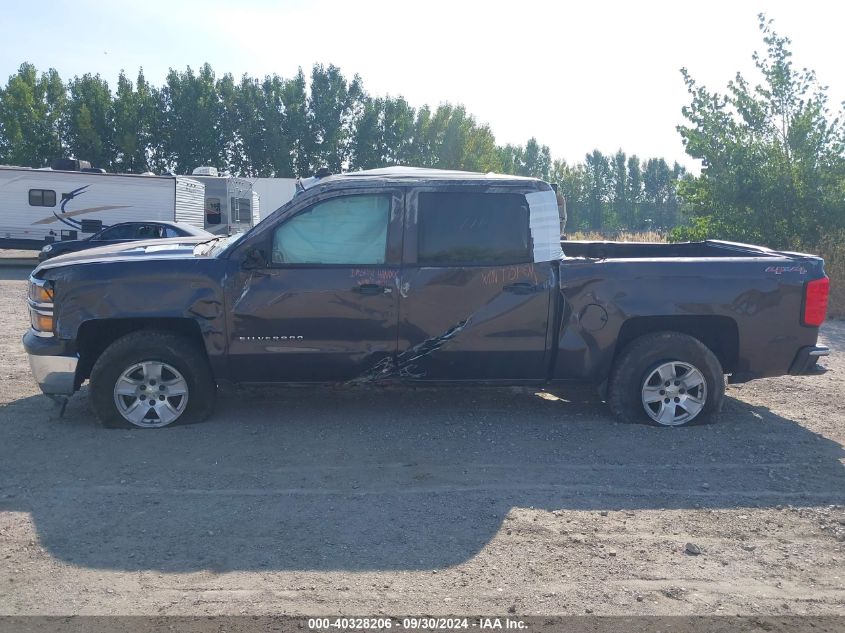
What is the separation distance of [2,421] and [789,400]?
6.96 meters

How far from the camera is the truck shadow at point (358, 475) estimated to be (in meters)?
4.31

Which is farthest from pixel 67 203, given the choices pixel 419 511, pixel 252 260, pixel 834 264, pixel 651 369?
pixel 419 511

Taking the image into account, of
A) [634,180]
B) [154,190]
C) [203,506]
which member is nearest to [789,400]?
[203,506]

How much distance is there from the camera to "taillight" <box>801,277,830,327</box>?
641cm

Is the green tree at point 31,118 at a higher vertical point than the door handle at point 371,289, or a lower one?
higher

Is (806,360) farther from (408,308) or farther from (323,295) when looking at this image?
(323,295)

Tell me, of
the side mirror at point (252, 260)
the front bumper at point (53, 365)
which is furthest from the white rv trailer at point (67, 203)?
the side mirror at point (252, 260)

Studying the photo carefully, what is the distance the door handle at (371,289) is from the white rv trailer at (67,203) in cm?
1915

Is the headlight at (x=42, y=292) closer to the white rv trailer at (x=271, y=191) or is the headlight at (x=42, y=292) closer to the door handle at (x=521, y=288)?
the door handle at (x=521, y=288)

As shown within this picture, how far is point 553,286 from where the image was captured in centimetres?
630

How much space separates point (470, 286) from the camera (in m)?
6.23

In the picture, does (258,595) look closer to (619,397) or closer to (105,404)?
(105,404)

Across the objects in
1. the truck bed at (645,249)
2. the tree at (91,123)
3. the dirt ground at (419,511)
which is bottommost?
the dirt ground at (419,511)

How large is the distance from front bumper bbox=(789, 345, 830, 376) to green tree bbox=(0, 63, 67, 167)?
151 ft
